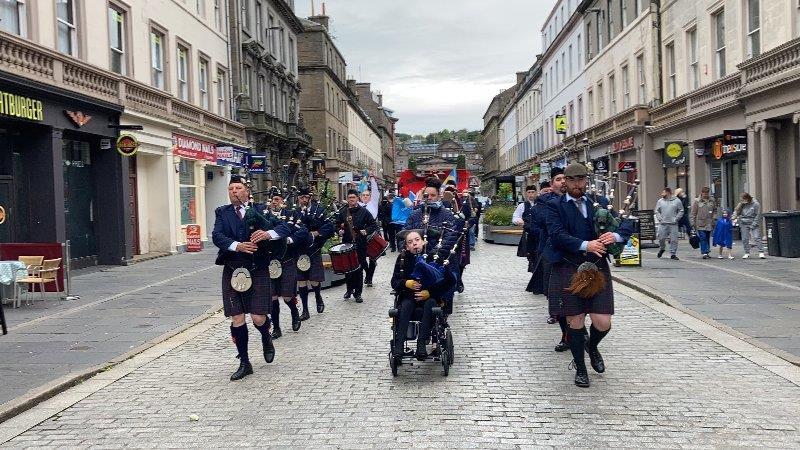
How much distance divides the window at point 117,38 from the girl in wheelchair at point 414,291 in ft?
52.4

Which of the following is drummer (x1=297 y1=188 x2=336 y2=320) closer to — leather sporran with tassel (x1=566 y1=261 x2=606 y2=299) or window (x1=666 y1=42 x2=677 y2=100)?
leather sporran with tassel (x1=566 y1=261 x2=606 y2=299)

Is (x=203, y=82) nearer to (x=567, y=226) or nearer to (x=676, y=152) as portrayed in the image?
(x=676, y=152)

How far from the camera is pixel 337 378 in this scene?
7.30m

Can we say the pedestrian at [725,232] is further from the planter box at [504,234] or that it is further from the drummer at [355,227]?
the drummer at [355,227]

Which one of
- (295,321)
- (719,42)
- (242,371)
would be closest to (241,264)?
(242,371)

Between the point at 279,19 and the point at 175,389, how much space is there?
37.6 m

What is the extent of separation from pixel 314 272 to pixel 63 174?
31.3 feet

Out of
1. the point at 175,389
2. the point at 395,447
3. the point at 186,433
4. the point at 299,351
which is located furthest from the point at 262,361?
the point at 395,447

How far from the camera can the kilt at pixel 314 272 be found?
429 inches

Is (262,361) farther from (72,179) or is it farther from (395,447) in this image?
(72,179)

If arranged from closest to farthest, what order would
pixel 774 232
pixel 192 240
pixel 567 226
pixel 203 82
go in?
pixel 567 226
pixel 774 232
pixel 192 240
pixel 203 82

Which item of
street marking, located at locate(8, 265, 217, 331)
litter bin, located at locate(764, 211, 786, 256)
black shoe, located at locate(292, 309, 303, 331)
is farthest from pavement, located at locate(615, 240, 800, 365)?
street marking, located at locate(8, 265, 217, 331)

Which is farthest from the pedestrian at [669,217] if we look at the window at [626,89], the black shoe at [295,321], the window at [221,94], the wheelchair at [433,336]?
the window at [221,94]

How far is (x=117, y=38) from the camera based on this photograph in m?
21.1
